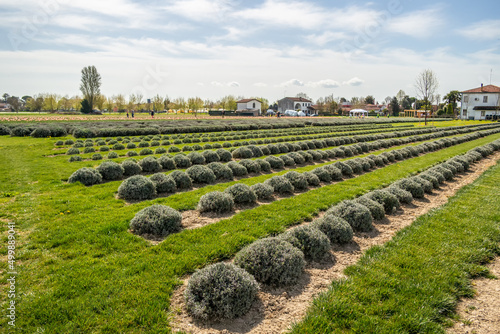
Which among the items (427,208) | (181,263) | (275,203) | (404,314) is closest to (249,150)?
(275,203)

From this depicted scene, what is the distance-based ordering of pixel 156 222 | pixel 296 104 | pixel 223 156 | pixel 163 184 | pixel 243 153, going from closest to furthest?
1. pixel 156 222
2. pixel 163 184
3. pixel 223 156
4. pixel 243 153
5. pixel 296 104

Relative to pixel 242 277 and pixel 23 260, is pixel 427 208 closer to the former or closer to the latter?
pixel 242 277

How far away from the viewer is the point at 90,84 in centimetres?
8275

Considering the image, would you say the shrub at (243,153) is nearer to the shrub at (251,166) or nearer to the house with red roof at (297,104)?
the shrub at (251,166)

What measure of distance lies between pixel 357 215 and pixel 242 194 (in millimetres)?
3331

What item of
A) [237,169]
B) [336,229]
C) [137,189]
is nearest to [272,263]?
[336,229]

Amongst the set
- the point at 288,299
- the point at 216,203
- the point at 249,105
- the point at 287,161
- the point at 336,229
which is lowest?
the point at 288,299

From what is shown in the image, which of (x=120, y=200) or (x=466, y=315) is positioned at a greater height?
(x=120, y=200)

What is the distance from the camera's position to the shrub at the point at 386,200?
8297 millimetres

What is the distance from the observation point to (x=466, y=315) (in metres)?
4.21

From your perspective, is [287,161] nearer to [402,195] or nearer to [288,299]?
[402,195]

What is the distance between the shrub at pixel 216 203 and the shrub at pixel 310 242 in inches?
100

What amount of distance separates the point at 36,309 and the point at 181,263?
7.05 ft

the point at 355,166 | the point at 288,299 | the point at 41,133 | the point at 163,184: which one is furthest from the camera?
the point at 41,133
